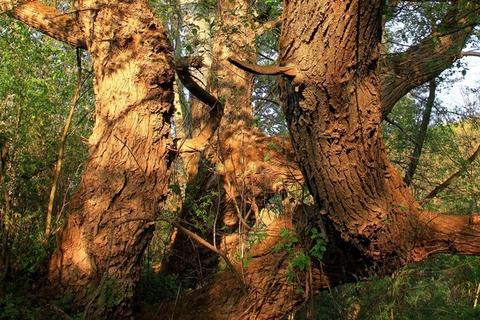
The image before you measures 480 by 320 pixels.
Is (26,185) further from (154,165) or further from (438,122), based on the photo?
(438,122)

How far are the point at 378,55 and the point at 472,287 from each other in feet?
20.6

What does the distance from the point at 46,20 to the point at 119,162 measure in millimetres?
1890

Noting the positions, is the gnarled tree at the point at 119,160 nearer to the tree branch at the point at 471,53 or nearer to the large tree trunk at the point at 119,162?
the large tree trunk at the point at 119,162

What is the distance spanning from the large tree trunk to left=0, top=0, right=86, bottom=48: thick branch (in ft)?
0.85

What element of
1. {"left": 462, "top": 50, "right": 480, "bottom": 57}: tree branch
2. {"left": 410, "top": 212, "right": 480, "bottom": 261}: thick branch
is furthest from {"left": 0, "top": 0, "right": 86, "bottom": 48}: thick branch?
{"left": 462, "top": 50, "right": 480, "bottom": 57}: tree branch

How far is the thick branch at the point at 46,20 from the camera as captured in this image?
5.87 metres

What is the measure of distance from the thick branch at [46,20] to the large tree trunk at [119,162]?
0.26 m

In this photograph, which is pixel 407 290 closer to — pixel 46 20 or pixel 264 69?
pixel 264 69

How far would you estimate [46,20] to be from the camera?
587 cm

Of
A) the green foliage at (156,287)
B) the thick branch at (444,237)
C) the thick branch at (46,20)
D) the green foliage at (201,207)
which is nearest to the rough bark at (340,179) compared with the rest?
the thick branch at (444,237)

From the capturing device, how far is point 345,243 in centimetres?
450

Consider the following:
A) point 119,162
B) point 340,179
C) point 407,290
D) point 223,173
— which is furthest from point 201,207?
point 340,179

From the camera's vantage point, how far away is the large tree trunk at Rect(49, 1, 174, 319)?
4918 millimetres

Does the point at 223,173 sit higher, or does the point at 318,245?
the point at 223,173
